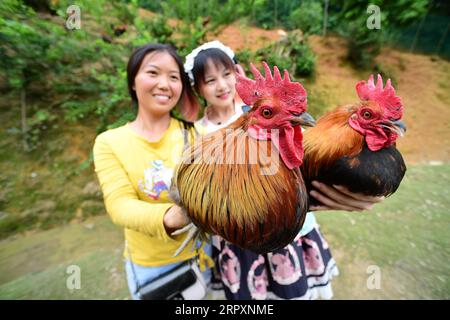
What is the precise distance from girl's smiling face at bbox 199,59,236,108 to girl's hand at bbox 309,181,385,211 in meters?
0.84

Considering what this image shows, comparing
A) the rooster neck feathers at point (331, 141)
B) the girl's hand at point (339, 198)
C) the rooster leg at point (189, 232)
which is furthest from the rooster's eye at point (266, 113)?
the rooster leg at point (189, 232)

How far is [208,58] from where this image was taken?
152 cm

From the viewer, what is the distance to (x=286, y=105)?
33.5 inches

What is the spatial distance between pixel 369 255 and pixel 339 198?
A: 5.16ft

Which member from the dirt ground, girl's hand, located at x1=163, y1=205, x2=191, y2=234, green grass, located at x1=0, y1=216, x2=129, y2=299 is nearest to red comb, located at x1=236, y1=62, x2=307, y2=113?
girl's hand, located at x1=163, y1=205, x2=191, y2=234

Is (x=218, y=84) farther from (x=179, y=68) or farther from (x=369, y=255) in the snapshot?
(x=369, y=255)

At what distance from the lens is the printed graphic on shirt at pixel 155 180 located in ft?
4.18

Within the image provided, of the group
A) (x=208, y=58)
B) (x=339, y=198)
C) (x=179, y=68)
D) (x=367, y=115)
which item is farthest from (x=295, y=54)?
(x=339, y=198)

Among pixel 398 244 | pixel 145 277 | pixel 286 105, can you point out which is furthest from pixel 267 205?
pixel 398 244

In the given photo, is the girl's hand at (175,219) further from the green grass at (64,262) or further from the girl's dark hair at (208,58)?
the green grass at (64,262)

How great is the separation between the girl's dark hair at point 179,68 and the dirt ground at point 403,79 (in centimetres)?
259

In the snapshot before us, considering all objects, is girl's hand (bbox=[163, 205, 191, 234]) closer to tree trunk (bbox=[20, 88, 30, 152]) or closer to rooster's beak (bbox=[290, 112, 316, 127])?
rooster's beak (bbox=[290, 112, 316, 127])

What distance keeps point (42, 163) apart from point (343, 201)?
4.70m
